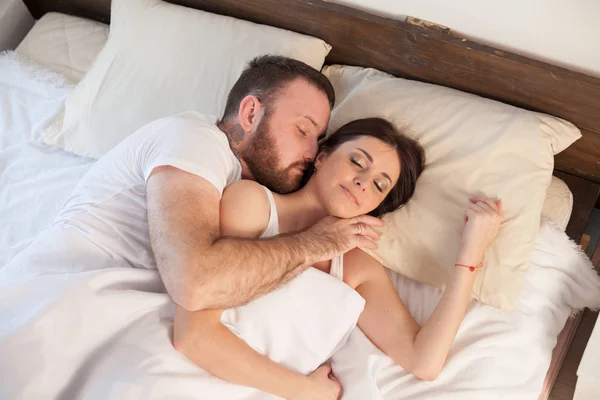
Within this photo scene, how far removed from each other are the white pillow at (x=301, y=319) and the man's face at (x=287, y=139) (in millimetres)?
255

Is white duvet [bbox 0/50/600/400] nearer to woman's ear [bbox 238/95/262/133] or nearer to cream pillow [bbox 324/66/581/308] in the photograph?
cream pillow [bbox 324/66/581/308]

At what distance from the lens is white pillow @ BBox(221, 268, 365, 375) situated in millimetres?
1236

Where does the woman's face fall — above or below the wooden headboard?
below

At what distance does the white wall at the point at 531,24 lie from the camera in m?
1.35

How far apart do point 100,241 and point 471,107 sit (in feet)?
3.19

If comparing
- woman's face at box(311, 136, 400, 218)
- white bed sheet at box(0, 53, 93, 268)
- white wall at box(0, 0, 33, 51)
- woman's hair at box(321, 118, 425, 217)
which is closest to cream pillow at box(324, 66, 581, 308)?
woman's hair at box(321, 118, 425, 217)

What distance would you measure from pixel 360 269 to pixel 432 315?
0.21m

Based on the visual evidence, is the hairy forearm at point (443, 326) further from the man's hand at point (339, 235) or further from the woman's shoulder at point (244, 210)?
the woman's shoulder at point (244, 210)

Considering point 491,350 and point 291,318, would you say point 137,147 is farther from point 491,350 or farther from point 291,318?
point 491,350

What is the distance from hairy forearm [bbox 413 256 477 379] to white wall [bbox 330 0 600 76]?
0.58 meters

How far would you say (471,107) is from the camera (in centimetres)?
147

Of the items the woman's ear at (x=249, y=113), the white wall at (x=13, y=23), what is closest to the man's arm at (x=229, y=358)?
the woman's ear at (x=249, y=113)

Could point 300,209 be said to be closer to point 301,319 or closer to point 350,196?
point 350,196

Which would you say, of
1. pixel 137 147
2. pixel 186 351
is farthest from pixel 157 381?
pixel 137 147
